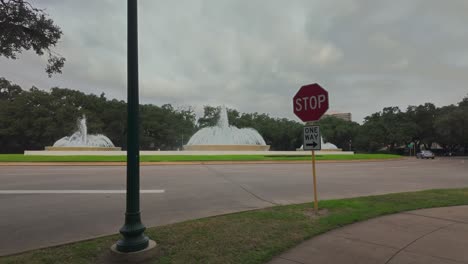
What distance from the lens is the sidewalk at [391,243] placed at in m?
4.27

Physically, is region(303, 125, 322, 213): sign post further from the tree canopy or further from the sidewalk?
the tree canopy

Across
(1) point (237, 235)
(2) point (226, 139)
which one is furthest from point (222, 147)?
(1) point (237, 235)

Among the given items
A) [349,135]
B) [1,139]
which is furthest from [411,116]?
[1,139]

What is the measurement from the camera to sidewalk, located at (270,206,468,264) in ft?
14.0

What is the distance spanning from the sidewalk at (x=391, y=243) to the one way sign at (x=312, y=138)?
1.86 metres

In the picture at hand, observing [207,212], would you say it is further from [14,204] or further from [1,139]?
[1,139]

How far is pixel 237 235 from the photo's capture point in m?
5.23

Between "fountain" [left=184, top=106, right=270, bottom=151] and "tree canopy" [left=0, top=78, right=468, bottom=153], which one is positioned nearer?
"fountain" [left=184, top=106, right=270, bottom=151]

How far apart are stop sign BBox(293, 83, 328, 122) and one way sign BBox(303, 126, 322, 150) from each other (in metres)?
0.24

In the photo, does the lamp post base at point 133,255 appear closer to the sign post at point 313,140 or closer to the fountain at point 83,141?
the sign post at point 313,140

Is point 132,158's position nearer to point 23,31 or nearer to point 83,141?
point 23,31

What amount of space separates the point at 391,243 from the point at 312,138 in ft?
9.07

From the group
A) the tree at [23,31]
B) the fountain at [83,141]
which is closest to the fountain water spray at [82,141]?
the fountain at [83,141]

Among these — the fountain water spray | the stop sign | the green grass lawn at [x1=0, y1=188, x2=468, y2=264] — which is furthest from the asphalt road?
the fountain water spray
